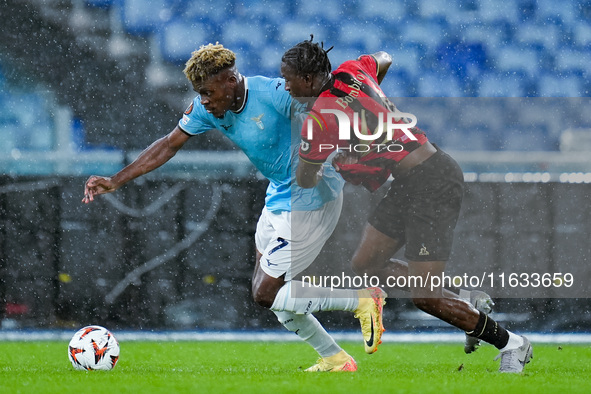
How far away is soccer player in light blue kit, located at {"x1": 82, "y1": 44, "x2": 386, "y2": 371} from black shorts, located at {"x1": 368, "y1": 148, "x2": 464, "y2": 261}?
0.31 metres

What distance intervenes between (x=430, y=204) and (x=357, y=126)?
484 millimetres

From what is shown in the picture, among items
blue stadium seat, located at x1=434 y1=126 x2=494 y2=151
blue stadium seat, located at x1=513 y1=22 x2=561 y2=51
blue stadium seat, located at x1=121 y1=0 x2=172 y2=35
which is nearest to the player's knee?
blue stadium seat, located at x1=434 y1=126 x2=494 y2=151

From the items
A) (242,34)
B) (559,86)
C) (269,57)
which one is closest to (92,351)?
(269,57)

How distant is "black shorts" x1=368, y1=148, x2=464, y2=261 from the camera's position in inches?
153

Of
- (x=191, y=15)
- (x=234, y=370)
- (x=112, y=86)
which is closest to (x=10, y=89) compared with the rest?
(x=112, y=86)

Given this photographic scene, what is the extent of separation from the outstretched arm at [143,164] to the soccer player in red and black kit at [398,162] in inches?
29.7

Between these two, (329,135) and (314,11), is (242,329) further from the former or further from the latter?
(314,11)

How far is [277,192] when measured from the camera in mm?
4160

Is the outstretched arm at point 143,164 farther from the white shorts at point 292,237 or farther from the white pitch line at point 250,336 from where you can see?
the white pitch line at point 250,336

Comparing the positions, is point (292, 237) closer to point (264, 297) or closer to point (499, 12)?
point (264, 297)

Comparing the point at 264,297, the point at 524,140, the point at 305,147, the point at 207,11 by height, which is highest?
the point at 207,11

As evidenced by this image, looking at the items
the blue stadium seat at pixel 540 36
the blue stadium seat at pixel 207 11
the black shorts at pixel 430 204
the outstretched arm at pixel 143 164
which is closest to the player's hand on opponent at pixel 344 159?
the black shorts at pixel 430 204

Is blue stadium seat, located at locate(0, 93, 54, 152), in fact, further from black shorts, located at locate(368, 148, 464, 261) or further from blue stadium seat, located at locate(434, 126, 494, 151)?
black shorts, located at locate(368, 148, 464, 261)

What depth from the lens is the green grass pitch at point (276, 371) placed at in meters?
3.40
